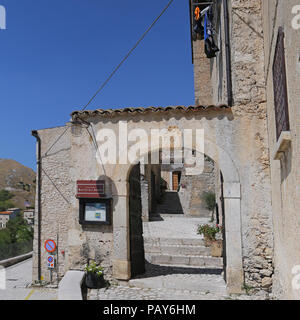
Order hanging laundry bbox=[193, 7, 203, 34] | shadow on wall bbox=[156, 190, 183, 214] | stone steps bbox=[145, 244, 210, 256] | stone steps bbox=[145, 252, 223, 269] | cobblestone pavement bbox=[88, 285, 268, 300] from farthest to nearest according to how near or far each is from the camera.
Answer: shadow on wall bbox=[156, 190, 183, 214] → stone steps bbox=[145, 244, 210, 256] → stone steps bbox=[145, 252, 223, 269] → hanging laundry bbox=[193, 7, 203, 34] → cobblestone pavement bbox=[88, 285, 268, 300]

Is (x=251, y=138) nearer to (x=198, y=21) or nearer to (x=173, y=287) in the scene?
(x=173, y=287)

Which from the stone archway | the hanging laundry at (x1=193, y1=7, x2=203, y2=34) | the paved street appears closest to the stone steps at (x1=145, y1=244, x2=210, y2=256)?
the paved street

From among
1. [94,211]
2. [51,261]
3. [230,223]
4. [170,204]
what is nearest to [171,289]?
[230,223]

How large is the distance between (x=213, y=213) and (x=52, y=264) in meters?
11.7

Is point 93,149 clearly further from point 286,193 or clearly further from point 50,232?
point 286,193

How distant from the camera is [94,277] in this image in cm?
708

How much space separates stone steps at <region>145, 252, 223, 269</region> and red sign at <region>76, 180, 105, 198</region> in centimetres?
366

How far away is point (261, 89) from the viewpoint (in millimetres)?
6809

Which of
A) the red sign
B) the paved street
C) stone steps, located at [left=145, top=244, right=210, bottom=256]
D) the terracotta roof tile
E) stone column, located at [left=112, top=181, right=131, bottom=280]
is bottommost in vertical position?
the paved street

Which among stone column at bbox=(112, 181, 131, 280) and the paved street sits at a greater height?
stone column at bbox=(112, 181, 131, 280)

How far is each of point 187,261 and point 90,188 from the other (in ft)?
13.9

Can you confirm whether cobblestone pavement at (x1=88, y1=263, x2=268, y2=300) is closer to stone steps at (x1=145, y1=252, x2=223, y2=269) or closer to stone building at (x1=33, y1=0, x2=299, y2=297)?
stone building at (x1=33, y1=0, x2=299, y2=297)

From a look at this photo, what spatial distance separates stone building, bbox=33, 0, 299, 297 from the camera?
21.4ft
